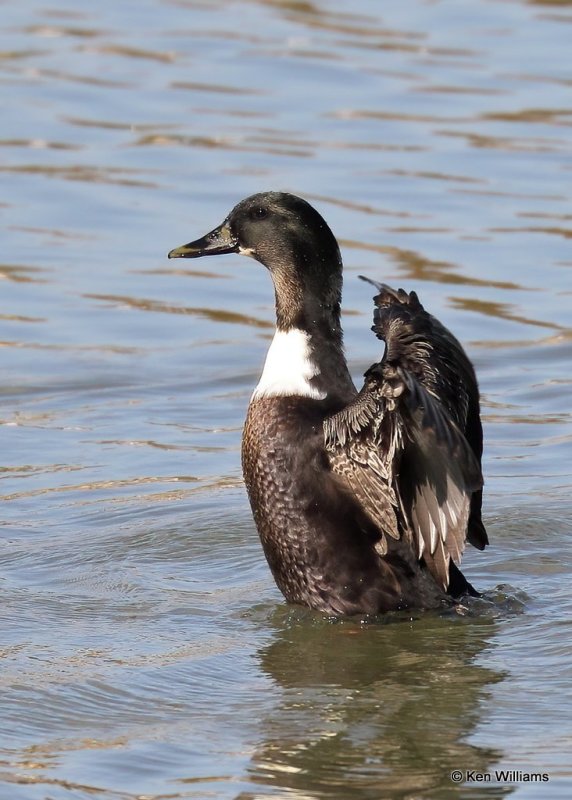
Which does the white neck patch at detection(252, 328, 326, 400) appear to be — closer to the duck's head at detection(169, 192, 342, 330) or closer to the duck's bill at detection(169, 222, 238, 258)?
the duck's head at detection(169, 192, 342, 330)

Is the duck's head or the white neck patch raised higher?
the duck's head

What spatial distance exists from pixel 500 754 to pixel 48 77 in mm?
11658

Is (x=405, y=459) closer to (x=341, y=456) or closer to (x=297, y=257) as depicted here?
(x=341, y=456)

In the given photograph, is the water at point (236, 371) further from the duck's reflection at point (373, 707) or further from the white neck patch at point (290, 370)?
the white neck patch at point (290, 370)

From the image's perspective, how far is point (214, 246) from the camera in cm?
746

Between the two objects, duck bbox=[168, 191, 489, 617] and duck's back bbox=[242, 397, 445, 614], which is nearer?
duck bbox=[168, 191, 489, 617]

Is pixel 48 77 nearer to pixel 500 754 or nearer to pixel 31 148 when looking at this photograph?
pixel 31 148

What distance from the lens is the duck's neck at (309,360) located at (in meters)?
6.87

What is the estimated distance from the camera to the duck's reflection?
5.37m

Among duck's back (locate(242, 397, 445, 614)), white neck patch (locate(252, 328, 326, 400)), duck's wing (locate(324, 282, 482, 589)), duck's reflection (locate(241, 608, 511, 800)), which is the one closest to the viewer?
duck's reflection (locate(241, 608, 511, 800))

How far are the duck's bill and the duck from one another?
0.20m

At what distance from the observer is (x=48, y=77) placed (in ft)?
52.9

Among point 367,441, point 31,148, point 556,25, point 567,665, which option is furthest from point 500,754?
point 556,25

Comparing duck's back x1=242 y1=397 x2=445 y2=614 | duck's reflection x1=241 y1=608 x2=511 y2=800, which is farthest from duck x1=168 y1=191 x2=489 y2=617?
duck's reflection x1=241 y1=608 x2=511 y2=800
